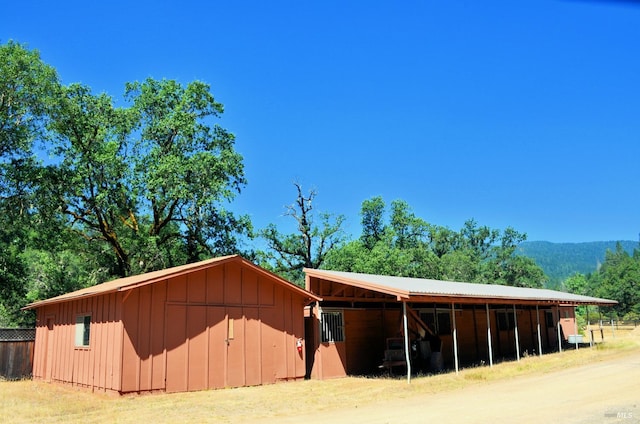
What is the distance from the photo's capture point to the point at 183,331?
14273mm

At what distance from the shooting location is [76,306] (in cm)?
1630

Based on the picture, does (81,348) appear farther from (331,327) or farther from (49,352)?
(331,327)

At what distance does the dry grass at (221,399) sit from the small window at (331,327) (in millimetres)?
1326

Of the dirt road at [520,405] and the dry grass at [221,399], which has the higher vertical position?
the dirt road at [520,405]

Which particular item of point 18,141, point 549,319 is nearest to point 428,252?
point 549,319

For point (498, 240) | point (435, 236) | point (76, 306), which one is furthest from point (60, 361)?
point (498, 240)

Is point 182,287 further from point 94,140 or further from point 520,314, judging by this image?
point 520,314

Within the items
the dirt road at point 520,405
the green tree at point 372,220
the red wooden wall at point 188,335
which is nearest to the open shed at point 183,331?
the red wooden wall at point 188,335

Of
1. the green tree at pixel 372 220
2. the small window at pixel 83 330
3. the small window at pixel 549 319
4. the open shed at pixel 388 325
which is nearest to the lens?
the small window at pixel 83 330

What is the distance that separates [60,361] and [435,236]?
42940 millimetres

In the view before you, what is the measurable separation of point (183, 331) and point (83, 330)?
131 inches

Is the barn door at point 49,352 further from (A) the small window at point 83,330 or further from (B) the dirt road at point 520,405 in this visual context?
(B) the dirt road at point 520,405

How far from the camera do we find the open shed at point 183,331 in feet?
44.1

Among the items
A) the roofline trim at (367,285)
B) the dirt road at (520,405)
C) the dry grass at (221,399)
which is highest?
the roofline trim at (367,285)
